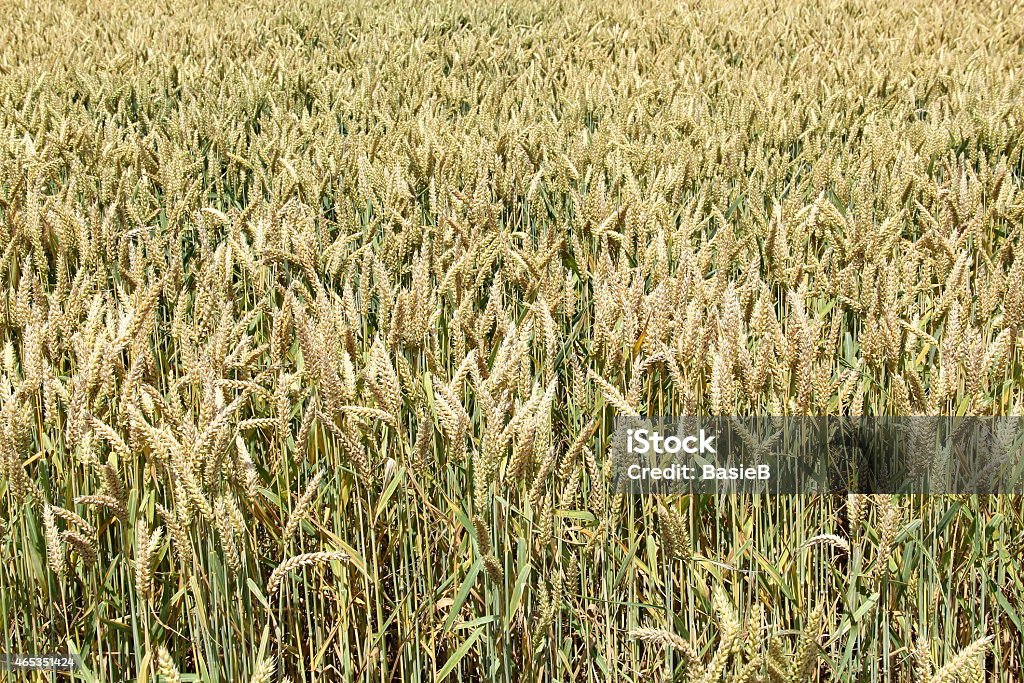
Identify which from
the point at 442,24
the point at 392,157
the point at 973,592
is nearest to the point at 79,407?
the point at 973,592

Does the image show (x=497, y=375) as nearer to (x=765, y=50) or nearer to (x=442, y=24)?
(x=765, y=50)

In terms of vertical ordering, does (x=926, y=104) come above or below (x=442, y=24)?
below

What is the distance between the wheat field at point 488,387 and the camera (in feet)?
4.23

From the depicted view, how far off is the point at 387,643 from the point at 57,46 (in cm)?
497

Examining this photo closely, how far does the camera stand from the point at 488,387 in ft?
4.56

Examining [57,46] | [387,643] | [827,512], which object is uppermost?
[57,46]

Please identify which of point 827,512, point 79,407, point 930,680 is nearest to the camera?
point 930,680

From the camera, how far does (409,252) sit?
2.46 metres

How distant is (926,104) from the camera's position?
14.0 ft

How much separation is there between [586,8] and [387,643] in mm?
6060

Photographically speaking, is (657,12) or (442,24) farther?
(657,12)

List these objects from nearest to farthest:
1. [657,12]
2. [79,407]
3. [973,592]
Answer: [79,407] < [973,592] < [657,12]

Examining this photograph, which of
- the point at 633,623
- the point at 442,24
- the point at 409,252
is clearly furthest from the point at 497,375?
the point at 442,24

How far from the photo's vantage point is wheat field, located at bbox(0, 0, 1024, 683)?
1.29 meters
